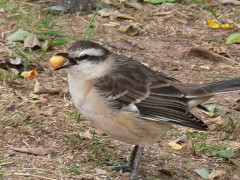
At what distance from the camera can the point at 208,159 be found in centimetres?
782

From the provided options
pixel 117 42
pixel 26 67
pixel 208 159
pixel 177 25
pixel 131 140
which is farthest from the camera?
pixel 177 25

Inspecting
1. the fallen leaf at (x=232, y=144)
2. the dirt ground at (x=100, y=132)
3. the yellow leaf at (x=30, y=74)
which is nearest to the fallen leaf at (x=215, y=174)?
the dirt ground at (x=100, y=132)

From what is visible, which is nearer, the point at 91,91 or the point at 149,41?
the point at 91,91

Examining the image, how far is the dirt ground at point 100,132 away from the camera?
737 centimetres

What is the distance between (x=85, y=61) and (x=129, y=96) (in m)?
0.68

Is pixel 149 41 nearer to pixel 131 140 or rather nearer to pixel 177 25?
pixel 177 25

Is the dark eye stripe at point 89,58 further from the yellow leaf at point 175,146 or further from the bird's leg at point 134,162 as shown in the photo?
the yellow leaf at point 175,146

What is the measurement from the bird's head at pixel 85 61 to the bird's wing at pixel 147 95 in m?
0.14

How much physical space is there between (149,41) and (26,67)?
2.49 m

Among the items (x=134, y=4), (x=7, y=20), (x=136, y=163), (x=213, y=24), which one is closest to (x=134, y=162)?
(x=136, y=163)

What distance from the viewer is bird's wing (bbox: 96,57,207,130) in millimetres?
7121

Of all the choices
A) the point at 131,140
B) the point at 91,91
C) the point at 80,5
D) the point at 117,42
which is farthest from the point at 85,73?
the point at 80,5

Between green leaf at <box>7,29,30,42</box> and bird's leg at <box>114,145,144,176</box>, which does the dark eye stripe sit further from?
green leaf at <box>7,29,30,42</box>

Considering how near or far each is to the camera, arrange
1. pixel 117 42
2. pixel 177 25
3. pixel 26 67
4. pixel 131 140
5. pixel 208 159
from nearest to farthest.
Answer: pixel 131 140, pixel 208 159, pixel 26 67, pixel 117 42, pixel 177 25
